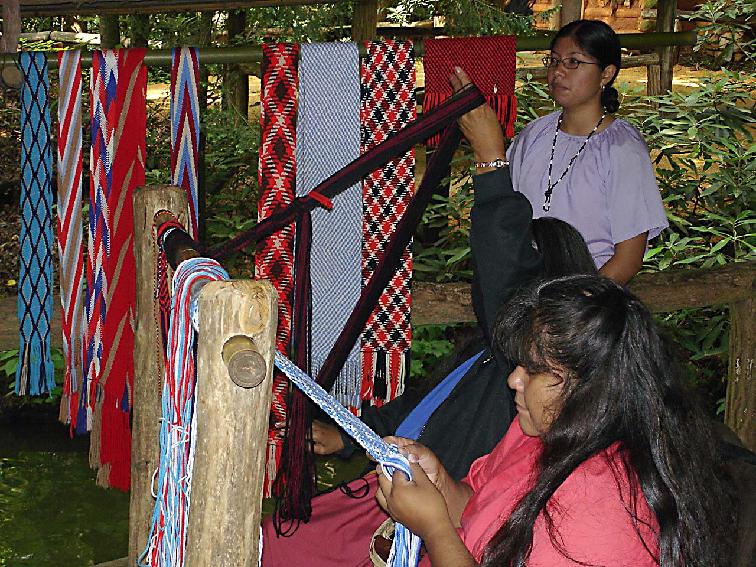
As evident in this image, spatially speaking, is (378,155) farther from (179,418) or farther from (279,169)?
(179,418)

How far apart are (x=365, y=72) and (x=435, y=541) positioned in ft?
5.44

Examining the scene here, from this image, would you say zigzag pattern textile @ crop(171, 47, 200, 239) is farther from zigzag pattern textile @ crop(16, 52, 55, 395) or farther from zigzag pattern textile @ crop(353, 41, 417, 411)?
zigzag pattern textile @ crop(353, 41, 417, 411)

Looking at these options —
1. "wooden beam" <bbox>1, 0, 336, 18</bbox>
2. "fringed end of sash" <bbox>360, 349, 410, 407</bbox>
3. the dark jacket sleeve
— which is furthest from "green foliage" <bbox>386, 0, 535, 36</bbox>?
the dark jacket sleeve

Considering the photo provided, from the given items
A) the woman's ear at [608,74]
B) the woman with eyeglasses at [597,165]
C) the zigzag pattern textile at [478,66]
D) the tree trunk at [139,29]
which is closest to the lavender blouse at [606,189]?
the woman with eyeglasses at [597,165]

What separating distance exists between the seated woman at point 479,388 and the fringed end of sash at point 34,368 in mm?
1169

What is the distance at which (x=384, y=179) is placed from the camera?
3066 mm

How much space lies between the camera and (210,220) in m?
6.34

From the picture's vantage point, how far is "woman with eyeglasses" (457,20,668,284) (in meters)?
2.78

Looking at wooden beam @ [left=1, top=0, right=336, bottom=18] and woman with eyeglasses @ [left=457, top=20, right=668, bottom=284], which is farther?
wooden beam @ [left=1, top=0, right=336, bottom=18]

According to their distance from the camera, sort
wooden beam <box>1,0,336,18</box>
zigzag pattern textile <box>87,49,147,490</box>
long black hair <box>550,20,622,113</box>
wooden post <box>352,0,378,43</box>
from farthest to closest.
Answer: wooden post <box>352,0,378,43</box>, wooden beam <box>1,0,336,18</box>, zigzag pattern textile <box>87,49,147,490</box>, long black hair <box>550,20,622,113</box>

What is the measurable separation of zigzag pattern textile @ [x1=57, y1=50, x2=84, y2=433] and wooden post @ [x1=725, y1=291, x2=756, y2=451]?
2298mm

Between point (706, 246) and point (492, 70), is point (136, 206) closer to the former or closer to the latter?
point (492, 70)

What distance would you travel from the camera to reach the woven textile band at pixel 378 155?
2383 mm

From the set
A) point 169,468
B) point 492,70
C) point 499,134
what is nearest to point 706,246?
point 492,70
